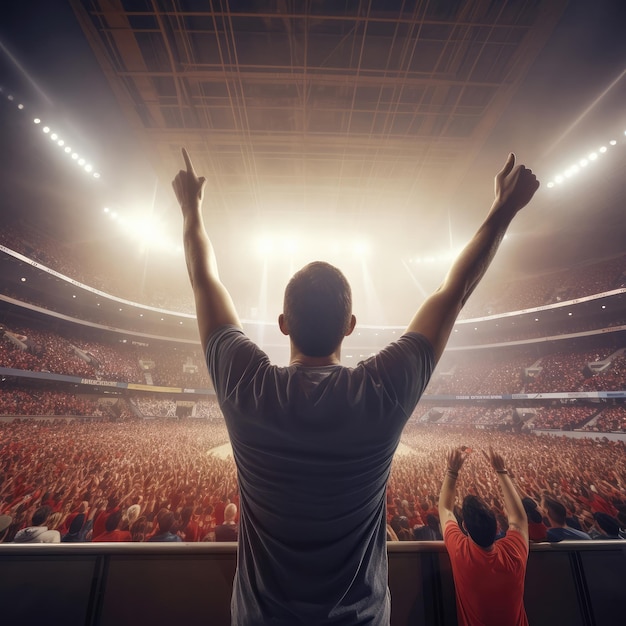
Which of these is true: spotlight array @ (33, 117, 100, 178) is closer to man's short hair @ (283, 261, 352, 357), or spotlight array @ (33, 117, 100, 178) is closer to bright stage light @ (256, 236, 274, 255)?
bright stage light @ (256, 236, 274, 255)

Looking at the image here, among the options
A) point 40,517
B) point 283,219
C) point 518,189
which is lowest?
point 40,517

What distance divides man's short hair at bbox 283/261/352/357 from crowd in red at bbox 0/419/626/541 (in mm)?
3473

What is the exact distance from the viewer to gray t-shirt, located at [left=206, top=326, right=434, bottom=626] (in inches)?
34.7

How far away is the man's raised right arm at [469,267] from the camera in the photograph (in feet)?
3.63

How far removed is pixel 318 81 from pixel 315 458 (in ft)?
39.4

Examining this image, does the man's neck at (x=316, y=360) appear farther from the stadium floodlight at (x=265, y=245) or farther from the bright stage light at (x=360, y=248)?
the bright stage light at (x=360, y=248)

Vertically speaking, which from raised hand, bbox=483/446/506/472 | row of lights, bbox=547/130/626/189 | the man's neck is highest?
row of lights, bbox=547/130/626/189

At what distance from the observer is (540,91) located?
402 inches

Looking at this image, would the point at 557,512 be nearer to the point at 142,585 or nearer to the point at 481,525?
the point at 481,525

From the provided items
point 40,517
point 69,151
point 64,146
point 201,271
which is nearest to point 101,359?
point 69,151

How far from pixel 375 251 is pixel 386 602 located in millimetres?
22619

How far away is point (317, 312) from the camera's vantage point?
3.61ft

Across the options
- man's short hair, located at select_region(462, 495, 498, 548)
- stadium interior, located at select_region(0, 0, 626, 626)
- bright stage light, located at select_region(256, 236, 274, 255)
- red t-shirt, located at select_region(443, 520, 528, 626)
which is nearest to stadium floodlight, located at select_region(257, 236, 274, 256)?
bright stage light, located at select_region(256, 236, 274, 255)

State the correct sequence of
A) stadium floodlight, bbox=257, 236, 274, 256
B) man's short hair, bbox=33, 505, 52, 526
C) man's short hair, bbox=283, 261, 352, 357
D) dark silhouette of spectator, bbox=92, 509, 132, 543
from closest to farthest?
man's short hair, bbox=283, 261, 352, 357 < dark silhouette of spectator, bbox=92, 509, 132, 543 < man's short hair, bbox=33, 505, 52, 526 < stadium floodlight, bbox=257, 236, 274, 256
